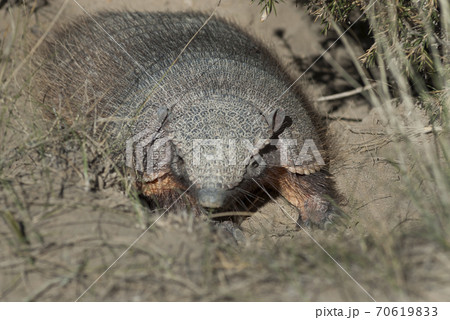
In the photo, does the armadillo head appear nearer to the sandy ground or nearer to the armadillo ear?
the armadillo ear

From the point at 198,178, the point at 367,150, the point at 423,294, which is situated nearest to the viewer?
the point at 423,294

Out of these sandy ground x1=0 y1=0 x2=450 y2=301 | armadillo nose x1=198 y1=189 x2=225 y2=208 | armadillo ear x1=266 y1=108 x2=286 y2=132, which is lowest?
sandy ground x1=0 y1=0 x2=450 y2=301

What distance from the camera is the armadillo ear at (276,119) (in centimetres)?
465

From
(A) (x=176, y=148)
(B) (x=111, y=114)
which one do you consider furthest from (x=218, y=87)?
(B) (x=111, y=114)

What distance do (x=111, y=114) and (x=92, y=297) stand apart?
285 centimetres

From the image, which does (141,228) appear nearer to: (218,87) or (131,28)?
(218,87)

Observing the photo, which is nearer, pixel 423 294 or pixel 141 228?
pixel 423 294

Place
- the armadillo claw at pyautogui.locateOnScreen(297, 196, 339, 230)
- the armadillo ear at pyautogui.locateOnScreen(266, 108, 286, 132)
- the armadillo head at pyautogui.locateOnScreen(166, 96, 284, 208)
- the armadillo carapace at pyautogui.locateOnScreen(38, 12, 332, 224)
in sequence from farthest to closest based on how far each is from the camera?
the armadillo claw at pyautogui.locateOnScreen(297, 196, 339, 230), the armadillo ear at pyautogui.locateOnScreen(266, 108, 286, 132), the armadillo carapace at pyautogui.locateOnScreen(38, 12, 332, 224), the armadillo head at pyautogui.locateOnScreen(166, 96, 284, 208)

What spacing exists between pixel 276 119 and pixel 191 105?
84 centimetres

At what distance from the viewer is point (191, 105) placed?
467cm

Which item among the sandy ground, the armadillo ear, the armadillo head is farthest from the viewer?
the armadillo ear

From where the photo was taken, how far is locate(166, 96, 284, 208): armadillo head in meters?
4.21

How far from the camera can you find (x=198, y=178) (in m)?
4.24

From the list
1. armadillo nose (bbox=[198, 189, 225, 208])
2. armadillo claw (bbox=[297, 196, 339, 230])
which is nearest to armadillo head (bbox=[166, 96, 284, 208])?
armadillo nose (bbox=[198, 189, 225, 208])
